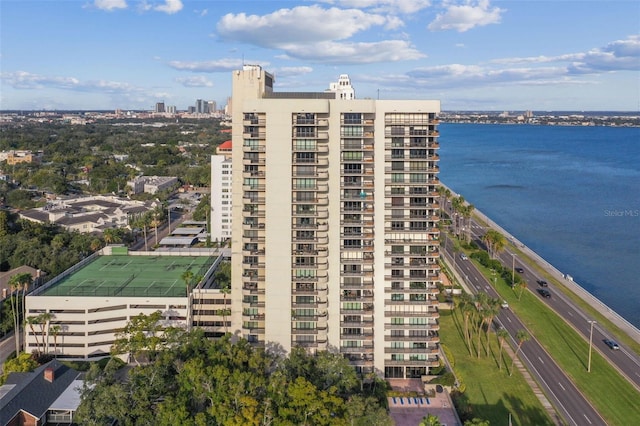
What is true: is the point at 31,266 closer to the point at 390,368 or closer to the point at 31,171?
the point at 390,368

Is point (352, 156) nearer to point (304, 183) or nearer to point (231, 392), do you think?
point (304, 183)

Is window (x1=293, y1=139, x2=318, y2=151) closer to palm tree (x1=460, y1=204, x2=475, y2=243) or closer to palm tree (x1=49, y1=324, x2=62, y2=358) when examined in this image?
palm tree (x1=49, y1=324, x2=62, y2=358)

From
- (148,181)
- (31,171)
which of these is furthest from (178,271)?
(31,171)

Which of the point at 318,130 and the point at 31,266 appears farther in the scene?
the point at 31,266

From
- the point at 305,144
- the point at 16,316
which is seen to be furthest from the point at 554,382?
the point at 16,316

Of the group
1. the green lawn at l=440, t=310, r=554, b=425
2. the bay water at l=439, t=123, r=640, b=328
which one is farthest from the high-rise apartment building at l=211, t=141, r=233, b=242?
the bay water at l=439, t=123, r=640, b=328

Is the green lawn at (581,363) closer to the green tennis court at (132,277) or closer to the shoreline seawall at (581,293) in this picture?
the shoreline seawall at (581,293)

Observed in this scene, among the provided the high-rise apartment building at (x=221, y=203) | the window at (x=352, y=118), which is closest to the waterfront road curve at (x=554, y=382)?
the window at (x=352, y=118)
